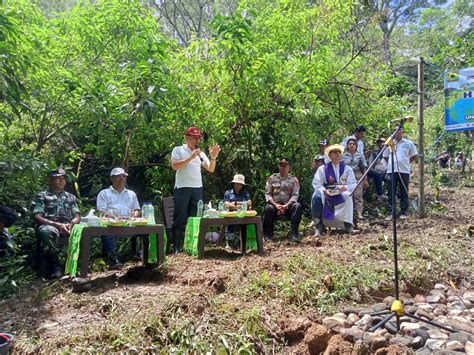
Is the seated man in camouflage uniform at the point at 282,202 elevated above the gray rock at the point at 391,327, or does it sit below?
above

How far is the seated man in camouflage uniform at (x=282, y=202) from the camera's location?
659cm

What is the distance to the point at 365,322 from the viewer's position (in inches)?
143

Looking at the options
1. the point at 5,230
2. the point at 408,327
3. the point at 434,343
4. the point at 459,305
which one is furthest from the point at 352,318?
the point at 5,230

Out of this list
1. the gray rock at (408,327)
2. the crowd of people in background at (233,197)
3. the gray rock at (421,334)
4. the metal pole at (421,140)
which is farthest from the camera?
the metal pole at (421,140)

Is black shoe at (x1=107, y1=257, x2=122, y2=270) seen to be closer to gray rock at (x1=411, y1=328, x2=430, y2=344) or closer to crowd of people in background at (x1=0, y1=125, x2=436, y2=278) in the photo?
crowd of people in background at (x1=0, y1=125, x2=436, y2=278)

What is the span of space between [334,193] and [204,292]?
3.24m

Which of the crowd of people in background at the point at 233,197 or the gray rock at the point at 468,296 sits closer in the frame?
the gray rock at the point at 468,296

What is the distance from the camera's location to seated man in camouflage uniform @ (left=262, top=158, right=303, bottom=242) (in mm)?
6586

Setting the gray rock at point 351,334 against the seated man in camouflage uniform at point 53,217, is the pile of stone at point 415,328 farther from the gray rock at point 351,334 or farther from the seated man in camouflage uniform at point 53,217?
the seated man in camouflage uniform at point 53,217

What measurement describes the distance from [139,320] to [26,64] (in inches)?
110

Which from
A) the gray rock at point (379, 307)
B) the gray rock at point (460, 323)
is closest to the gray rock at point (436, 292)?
the gray rock at point (460, 323)

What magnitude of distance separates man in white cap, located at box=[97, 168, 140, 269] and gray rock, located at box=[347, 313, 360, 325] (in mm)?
2857

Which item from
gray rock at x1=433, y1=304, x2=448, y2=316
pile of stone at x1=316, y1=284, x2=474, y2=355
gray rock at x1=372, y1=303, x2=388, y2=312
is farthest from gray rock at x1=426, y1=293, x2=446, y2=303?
gray rock at x1=372, y1=303, x2=388, y2=312

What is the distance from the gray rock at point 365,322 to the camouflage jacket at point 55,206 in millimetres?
3526
